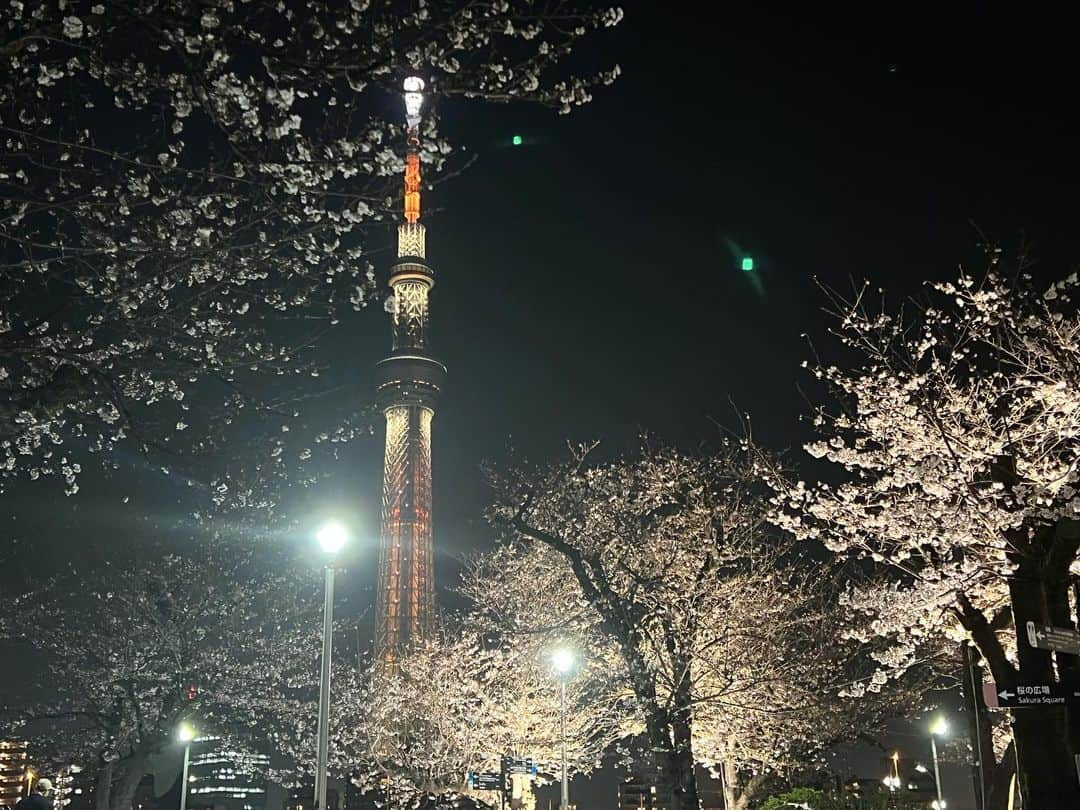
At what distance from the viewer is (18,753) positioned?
30.7 meters

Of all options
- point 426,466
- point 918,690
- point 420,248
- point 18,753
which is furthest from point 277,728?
point 420,248

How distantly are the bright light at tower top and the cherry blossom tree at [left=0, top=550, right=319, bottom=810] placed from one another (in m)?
18.9

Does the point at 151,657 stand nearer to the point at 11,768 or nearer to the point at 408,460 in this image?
the point at 11,768

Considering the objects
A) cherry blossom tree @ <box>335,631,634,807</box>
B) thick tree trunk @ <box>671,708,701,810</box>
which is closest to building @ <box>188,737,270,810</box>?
cherry blossom tree @ <box>335,631,634,807</box>

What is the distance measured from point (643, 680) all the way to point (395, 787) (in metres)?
16.1

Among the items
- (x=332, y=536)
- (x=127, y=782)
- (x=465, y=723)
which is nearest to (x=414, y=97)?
(x=332, y=536)

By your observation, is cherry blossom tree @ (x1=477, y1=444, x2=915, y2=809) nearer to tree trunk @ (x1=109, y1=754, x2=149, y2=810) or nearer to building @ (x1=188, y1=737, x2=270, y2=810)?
tree trunk @ (x1=109, y1=754, x2=149, y2=810)

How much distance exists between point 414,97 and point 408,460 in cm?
5689

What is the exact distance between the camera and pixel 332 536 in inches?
499

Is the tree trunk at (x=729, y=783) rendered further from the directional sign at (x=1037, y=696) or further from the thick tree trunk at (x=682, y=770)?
the directional sign at (x=1037, y=696)

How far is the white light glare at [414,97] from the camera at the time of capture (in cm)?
723

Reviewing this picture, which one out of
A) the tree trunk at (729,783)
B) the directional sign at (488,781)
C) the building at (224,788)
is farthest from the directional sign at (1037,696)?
the building at (224,788)

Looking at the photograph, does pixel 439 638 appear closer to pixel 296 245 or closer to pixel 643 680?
pixel 643 680

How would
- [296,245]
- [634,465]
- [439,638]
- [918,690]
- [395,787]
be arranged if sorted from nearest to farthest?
1. [296,245]
2. [634,465]
3. [918,690]
4. [395,787]
5. [439,638]
